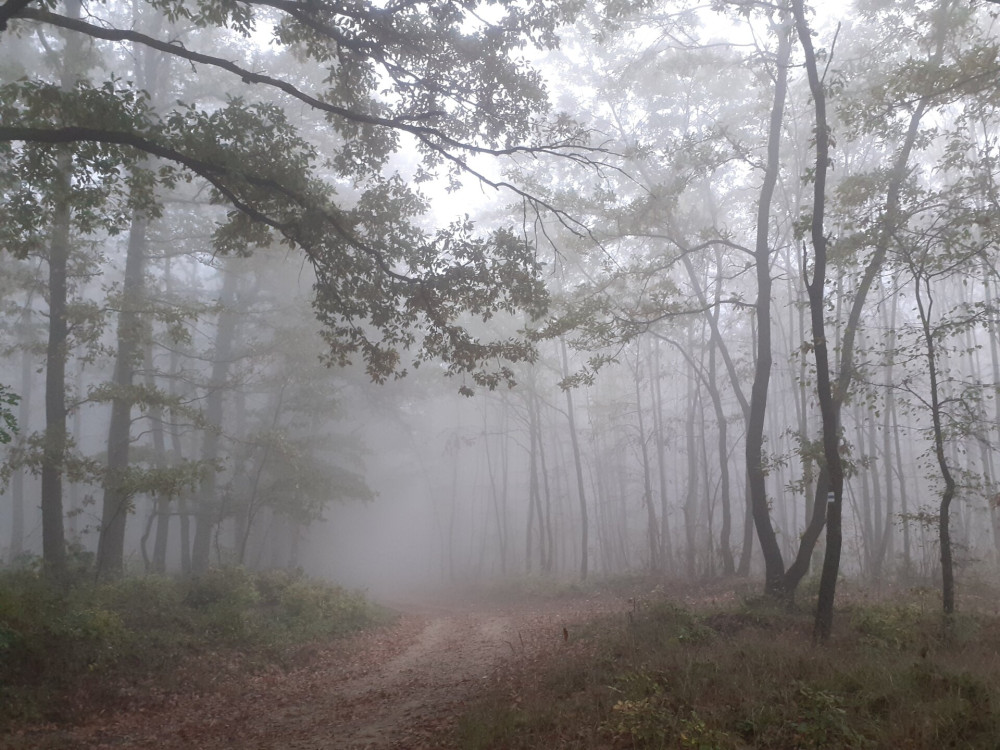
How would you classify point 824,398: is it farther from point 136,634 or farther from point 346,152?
point 136,634

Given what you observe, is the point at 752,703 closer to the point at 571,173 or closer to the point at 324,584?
the point at 324,584

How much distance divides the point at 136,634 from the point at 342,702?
11.5ft

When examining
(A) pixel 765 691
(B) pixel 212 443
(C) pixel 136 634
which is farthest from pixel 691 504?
(A) pixel 765 691

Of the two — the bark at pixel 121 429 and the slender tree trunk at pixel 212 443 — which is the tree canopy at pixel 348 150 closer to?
Answer: the bark at pixel 121 429

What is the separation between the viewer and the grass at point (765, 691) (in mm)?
5516

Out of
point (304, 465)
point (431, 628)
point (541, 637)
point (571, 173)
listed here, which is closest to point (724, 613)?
point (541, 637)

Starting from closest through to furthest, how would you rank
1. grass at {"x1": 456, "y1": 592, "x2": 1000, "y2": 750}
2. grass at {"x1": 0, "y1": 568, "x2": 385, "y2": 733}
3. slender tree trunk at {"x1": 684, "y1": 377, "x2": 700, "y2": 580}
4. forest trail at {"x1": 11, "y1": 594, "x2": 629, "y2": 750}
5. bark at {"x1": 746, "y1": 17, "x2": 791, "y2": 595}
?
1. grass at {"x1": 456, "y1": 592, "x2": 1000, "y2": 750}
2. forest trail at {"x1": 11, "y1": 594, "x2": 629, "y2": 750}
3. grass at {"x1": 0, "y1": 568, "x2": 385, "y2": 733}
4. bark at {"x1": 746, "y1": 17, "x2": 791, "y2": 595}
5. slender tree trunk at {"x1": 684, "y1": 377, "x2": 700, "y2": 580}

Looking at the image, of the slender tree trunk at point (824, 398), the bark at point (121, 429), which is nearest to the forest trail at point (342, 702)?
the slender tree trunk at point (824, 398)

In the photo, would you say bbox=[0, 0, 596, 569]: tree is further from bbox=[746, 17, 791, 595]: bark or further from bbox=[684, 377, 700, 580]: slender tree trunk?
bbox=[684, 377, 700, 580]: slender tree trunk

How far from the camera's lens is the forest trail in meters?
7.31

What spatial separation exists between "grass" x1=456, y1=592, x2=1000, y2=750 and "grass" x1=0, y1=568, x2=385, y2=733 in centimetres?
487

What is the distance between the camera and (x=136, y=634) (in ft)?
33.3

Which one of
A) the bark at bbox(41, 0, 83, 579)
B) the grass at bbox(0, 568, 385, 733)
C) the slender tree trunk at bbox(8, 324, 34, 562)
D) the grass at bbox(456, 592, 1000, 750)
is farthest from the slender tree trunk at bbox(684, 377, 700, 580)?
the slender tree trunk at bbox(8, 324, 34, 562)

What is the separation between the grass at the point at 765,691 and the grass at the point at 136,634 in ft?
16.0
